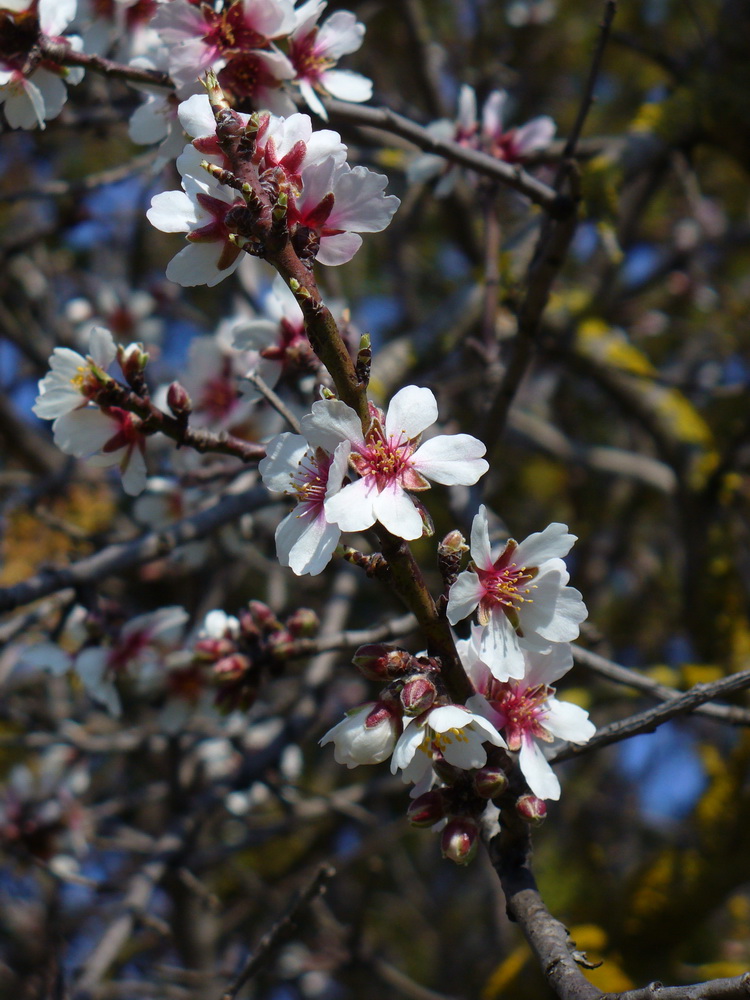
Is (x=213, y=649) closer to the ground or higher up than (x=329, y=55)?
closer to the ground

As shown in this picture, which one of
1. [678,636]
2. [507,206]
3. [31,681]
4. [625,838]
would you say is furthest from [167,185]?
[625,838]

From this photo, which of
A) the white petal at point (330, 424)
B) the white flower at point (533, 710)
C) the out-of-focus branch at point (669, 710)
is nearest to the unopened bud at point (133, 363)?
the white petal at point (330, 424)

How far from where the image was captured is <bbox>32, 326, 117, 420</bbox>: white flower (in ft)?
5.19

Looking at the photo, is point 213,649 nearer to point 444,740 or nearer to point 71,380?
point 71,380

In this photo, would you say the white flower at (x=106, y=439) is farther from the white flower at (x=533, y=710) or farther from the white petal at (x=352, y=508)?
the white flower at (x=533, y=710)

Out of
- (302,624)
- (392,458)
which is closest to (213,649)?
(302,624)

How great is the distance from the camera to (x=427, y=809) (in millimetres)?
1234

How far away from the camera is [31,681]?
11.2 ft

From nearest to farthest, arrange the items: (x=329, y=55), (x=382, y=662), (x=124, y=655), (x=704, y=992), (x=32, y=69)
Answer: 1. (x=704, y=992)
2. (x=382, y=662)
3. (x=32, y=69)
4. (x=329, y=55)
5. (x=124, y=655)

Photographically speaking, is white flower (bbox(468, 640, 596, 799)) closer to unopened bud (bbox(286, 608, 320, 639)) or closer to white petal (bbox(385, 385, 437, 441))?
white petal (bbox(385, 385, 437, 441))

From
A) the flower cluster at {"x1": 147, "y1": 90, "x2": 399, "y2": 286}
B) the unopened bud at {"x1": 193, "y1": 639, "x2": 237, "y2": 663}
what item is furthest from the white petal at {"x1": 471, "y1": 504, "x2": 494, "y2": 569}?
the unopened bud at {"x1": 193, "y1": 639, "x2": 237, "y2": 663}

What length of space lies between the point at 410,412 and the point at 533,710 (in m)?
0.52

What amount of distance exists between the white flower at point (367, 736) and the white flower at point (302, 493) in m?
0.24

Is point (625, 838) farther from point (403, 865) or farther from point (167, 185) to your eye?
point (167, 185)
